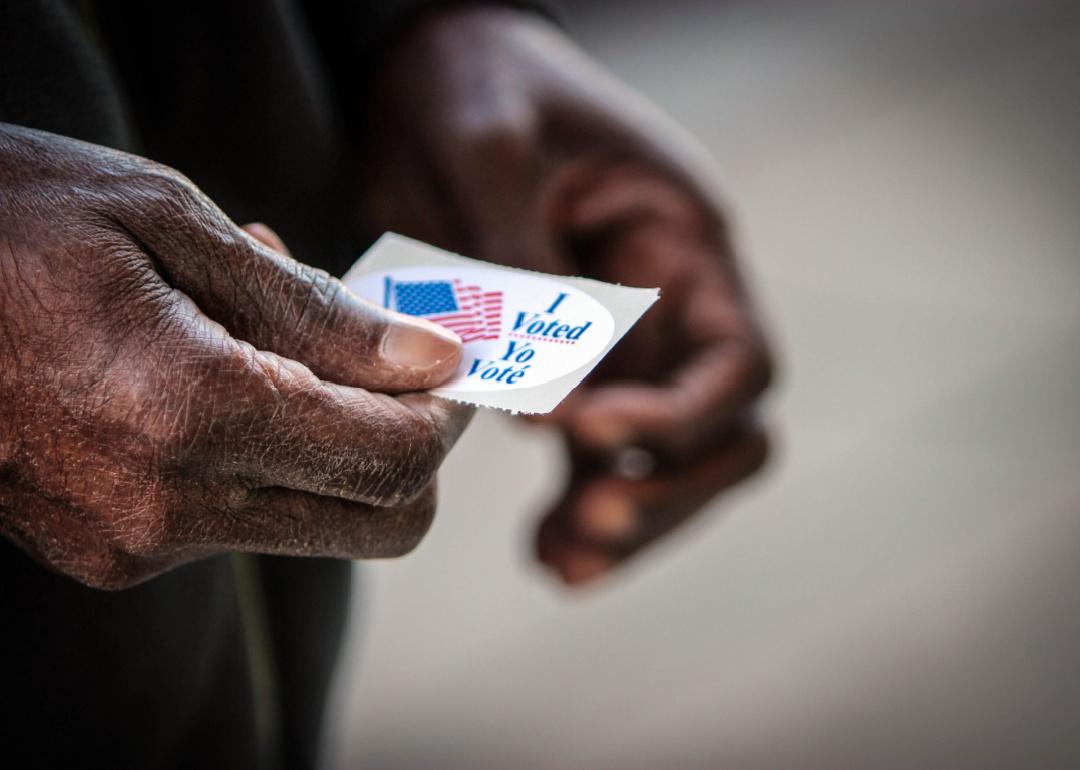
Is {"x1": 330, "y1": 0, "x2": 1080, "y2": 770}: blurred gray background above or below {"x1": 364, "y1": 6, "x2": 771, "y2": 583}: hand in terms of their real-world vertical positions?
below

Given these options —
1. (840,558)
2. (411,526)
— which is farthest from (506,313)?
(840,558)

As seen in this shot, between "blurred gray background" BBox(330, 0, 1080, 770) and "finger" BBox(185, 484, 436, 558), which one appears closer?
"finger" BBox(185, 484, 436, 558)

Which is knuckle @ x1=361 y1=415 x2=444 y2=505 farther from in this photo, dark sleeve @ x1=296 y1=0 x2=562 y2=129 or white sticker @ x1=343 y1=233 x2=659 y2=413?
dark sleeve @ x1=296 y1=0 x2=562 y2=129

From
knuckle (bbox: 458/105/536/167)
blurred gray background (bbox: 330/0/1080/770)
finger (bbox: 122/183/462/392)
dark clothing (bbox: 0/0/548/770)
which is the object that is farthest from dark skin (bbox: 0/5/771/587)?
blurred gray background (bbox: 330/0/1080/770)

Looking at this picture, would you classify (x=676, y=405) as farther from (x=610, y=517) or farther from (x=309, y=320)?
(x=309, y=320)

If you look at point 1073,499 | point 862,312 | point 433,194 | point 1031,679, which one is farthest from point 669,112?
point 433,194

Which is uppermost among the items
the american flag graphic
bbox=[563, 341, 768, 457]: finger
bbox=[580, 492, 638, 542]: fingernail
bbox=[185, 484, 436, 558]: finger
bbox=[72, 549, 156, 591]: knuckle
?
the american flag graphic
